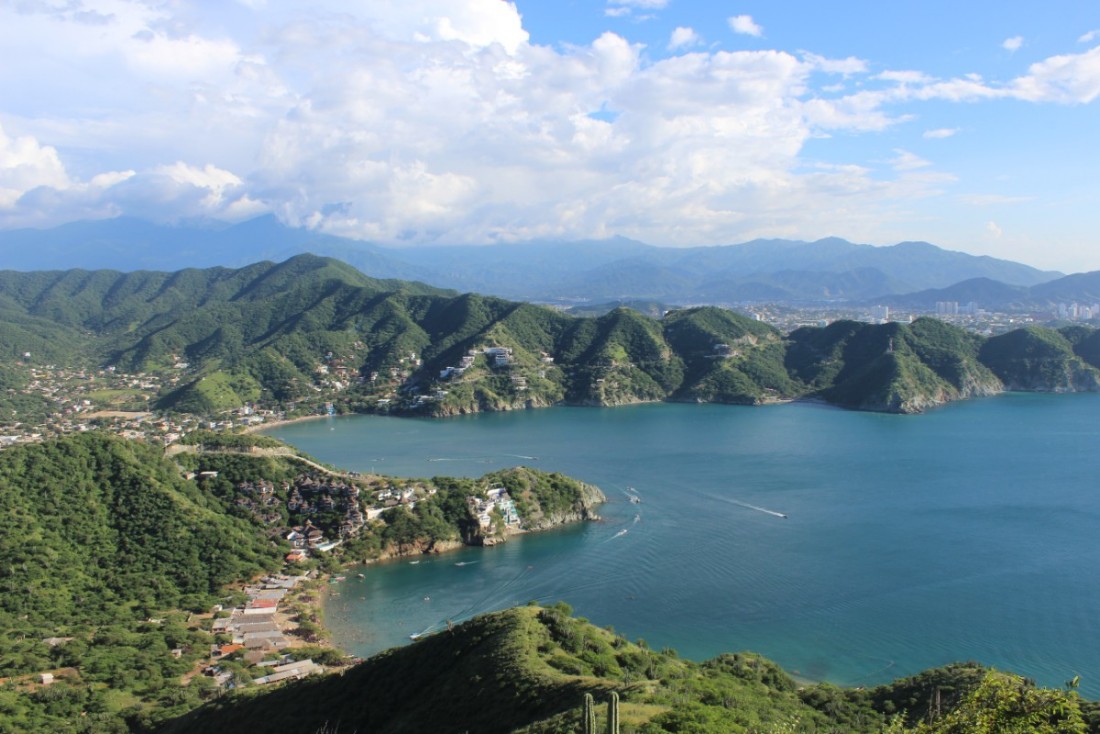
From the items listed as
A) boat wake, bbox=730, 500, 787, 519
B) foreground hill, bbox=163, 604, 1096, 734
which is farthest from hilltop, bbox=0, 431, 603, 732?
boat wake, bbox=730, 500, 787, 519

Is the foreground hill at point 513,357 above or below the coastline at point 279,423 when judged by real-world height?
above

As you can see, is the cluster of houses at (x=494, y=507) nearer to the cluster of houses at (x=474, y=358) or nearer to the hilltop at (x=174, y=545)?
the hilltop at (x=174, y=545)

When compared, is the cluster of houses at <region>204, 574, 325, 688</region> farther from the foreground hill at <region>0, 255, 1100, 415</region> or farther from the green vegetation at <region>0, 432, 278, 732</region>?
the foreground hill at <region>0, 255, 1100, 415</region>

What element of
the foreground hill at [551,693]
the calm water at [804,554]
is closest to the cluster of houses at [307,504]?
the calm water at [804,554]

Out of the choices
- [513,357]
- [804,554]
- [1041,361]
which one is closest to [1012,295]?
[1041,361]

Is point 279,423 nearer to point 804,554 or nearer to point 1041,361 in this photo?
point 804,554

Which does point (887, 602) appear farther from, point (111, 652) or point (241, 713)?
point (111, 652)
